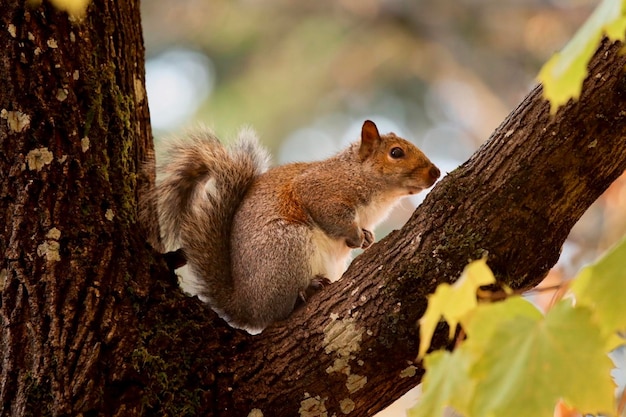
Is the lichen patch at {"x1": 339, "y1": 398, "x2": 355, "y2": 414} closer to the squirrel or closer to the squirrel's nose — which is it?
the squirrel

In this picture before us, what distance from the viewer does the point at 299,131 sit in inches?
322

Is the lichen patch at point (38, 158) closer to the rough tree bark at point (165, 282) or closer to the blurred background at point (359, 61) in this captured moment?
the rough tree bark at point (165, 282)

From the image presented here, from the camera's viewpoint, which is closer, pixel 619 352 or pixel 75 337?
pixel 75 337

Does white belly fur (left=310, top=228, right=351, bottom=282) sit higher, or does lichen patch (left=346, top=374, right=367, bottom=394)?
white belly fur (left=310, top=228, right=351, bottom=282)

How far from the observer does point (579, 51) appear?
0.77 m

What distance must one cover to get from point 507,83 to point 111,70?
4.97 m

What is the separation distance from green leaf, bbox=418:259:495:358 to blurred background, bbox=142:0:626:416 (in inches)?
201

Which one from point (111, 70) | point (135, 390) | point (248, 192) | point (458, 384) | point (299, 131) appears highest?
point (299, 131)

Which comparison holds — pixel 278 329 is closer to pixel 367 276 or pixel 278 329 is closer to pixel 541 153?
pixel 367 276

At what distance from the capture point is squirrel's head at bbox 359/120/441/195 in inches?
115

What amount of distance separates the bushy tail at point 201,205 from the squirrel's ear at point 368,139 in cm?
61

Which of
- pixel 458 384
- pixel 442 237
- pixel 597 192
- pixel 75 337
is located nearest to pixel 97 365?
pixel 75 337

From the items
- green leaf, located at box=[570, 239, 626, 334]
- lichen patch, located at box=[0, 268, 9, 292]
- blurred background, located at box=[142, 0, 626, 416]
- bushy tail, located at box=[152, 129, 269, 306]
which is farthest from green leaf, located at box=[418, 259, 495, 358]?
blurred background, located at box=[142, 0, 626, 416]

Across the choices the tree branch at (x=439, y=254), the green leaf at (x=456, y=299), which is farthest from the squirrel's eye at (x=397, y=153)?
the green leaf at (x=456, y=299)
